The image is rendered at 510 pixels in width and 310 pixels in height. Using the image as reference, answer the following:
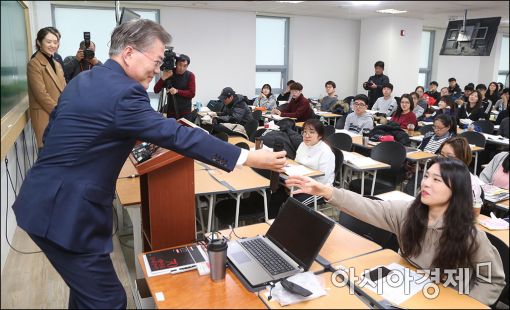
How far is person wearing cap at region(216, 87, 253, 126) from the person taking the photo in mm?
6639

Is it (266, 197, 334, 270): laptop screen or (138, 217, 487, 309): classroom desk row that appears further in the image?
(266, 197, 334, 270): laptop screen

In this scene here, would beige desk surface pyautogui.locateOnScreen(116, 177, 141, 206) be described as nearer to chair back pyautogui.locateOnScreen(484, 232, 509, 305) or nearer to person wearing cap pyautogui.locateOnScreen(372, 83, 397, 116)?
chair back pyautogui.locateOnScreen(484, 232, 509, 305)

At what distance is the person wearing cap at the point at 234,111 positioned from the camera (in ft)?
21.8

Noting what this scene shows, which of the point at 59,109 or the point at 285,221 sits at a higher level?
the point at 59,109

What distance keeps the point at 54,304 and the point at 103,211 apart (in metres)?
0.39

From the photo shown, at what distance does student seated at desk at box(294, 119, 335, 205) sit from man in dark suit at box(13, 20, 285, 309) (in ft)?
7.97

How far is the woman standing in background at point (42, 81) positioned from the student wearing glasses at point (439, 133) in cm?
416

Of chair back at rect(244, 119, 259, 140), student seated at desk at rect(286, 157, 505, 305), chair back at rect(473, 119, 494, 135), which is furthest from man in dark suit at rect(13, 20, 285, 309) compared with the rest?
chair back at rect(473, 119, 494, 135)

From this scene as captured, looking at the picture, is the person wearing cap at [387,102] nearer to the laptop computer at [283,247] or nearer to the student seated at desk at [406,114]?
the student seated at desk at [406,114]

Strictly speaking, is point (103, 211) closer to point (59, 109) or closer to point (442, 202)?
point (59, 109)

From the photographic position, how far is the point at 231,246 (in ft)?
6.20

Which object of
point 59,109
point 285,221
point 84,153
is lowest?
point 285,221

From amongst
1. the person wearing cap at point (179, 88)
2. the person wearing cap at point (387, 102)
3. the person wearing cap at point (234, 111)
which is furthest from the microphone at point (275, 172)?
the person wearing cap at point (387, 102)

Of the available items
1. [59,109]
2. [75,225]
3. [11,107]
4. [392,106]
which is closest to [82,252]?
[75,225]
